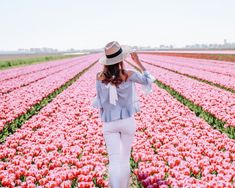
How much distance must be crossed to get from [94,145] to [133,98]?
109 inches

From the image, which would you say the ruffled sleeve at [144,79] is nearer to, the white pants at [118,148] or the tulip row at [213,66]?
the white pants at [118,148]

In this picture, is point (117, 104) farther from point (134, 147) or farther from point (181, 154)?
point (134, 147)

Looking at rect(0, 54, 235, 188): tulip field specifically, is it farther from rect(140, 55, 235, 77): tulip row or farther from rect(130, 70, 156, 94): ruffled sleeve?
rect(140, 55, 235, 77): tulip row

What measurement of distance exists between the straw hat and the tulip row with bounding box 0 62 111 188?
1780mm

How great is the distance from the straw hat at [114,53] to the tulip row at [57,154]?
178cm

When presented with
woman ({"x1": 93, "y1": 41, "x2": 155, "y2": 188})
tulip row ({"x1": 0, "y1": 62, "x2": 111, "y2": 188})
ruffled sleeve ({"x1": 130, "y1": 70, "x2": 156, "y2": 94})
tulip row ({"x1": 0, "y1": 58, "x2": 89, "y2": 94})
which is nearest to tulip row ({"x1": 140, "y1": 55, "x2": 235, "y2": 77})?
tulip row ({"x1": 0, "y1": 58, "x2": 89, "y2": 94})

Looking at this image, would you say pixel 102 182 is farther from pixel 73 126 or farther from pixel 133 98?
pixel 73 126

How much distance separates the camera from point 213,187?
482 centimetres

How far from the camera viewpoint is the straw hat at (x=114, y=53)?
14.0ft

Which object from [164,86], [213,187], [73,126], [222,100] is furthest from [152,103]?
[213,187]

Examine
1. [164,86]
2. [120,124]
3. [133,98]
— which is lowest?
[164,86]

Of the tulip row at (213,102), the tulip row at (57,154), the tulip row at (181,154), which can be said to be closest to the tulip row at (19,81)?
the tulip row at (213,102)

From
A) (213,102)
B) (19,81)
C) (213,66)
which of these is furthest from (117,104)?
(213,66)

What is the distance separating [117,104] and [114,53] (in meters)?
0.65
